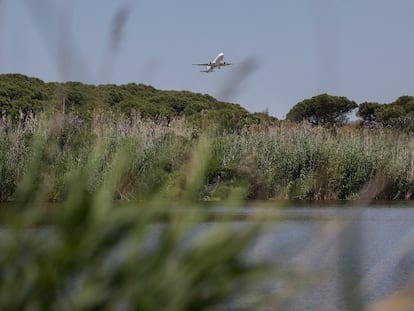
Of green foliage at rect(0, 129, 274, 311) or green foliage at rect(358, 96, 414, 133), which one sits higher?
green foliage at rect(358, 96, 414, 133)

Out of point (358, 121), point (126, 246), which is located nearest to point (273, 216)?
point (126, 246)

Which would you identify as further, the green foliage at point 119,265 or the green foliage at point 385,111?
the green foliage at point 385,111

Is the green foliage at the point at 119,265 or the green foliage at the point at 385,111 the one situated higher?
the green foliage at the point at 385,111

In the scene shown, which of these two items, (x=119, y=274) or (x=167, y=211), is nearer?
(x=119, y=274)

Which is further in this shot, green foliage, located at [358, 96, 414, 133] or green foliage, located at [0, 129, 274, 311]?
green foliage, located at [358, 96, 414, 133]

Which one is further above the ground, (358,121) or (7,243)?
(358,121)

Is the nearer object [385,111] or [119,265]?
[119,265]

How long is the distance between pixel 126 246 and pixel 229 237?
0.15 metres

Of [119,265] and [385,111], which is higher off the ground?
[385,111]

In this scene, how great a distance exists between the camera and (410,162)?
2038 cm

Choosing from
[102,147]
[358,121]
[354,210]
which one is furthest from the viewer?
[358,121]

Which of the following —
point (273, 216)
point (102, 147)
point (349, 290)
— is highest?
point (102, 147)

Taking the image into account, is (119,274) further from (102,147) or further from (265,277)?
(102,147)

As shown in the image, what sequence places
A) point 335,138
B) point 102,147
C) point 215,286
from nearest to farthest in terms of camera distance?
point 215,286 < point 102,147 < point 335,138
